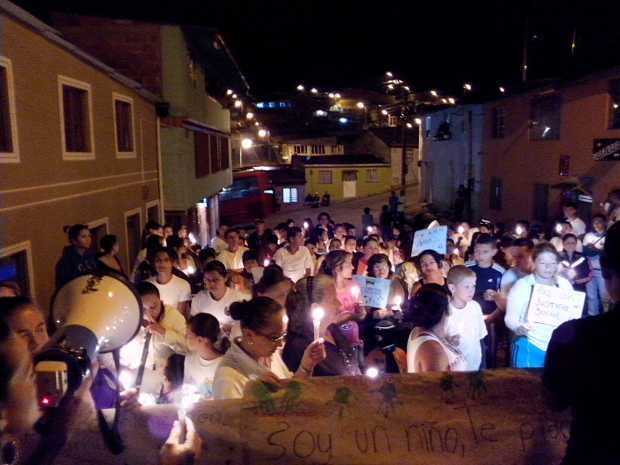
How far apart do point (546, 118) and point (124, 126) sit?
14.5 metres

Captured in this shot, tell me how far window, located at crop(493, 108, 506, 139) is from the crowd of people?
15871 millimetres

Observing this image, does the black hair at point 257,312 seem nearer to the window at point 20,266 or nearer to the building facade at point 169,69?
the window at point 20,266

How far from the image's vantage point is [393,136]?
5725 cm

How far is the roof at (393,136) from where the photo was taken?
5584 centimetres

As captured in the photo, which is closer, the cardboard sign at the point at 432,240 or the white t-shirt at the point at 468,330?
the white t-shirt at the point at 468,330

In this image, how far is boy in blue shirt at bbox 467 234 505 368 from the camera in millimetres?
7113

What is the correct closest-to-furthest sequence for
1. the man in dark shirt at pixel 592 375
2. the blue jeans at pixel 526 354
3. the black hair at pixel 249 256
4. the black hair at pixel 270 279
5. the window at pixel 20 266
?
the man in dark shirt at pixel 592 375 < the blue jeans at pixel 526 354 < the black hair at pixel 270 279 < the window at pixel 20 266 < the black hair at pixel 249 256

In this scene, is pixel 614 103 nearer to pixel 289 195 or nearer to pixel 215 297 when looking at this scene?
pixel 215 297

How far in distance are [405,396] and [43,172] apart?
783 centimetres

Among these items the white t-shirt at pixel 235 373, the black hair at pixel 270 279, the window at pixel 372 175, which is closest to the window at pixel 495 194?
the black hair at pixel 270 279

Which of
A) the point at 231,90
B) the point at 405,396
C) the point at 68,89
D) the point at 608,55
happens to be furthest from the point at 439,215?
the point at 405,396

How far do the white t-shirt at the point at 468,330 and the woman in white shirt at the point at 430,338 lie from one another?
56cm

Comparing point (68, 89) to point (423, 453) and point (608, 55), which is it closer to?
point (423, 453)

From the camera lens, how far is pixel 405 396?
141 inches
